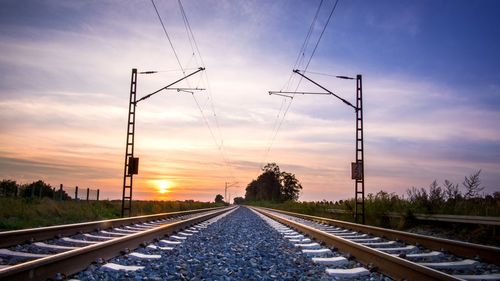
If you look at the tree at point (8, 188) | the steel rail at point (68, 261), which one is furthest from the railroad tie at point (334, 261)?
the tree at point (8, 188)

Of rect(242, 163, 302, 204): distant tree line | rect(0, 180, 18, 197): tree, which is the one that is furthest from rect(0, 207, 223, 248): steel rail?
rect(242, 163, 302, 204): distant tree line

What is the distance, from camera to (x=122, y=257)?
7.82 m

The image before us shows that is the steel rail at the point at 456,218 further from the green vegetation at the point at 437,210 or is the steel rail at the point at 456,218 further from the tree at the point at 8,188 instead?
the tree at the point at 8,188

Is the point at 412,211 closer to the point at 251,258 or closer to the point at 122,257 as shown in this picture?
the point at 251,258

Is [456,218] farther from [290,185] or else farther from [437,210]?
[290,185]

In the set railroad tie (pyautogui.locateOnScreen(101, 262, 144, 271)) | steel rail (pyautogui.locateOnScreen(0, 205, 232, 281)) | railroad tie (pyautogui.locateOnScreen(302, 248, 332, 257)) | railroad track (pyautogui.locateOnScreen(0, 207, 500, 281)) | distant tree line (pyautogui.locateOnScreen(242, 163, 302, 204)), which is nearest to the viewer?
steel rail (pyautogui.locateOnScreen(0, 205, 232, 281))

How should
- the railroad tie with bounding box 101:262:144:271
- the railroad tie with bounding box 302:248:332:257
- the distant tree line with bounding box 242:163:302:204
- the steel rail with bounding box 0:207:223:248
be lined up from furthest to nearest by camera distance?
the distant tree line with bounding box 242:163:302:204 < the railroad tie with bounding box 302:248:332:257 < the steel rail with bounding box 0:207:223:248 < the railroad tie with bounding box 101:262:144:271

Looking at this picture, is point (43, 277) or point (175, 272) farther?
point (175, 272)

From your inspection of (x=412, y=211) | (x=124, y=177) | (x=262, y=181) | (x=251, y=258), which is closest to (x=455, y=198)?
(x=412, y=211)

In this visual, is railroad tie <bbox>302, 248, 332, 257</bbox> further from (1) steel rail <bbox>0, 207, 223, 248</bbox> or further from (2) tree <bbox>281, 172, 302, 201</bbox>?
(2) tree <bbox>281, 172, 302, 201</bbox>

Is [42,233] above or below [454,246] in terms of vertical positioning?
below

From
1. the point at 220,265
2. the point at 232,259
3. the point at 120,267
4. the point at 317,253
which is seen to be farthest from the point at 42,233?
the point at 317,253

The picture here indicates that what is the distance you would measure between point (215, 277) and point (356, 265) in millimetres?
2553

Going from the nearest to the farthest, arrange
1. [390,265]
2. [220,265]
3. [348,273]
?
[390,265]
[348,273]
[220,265]
